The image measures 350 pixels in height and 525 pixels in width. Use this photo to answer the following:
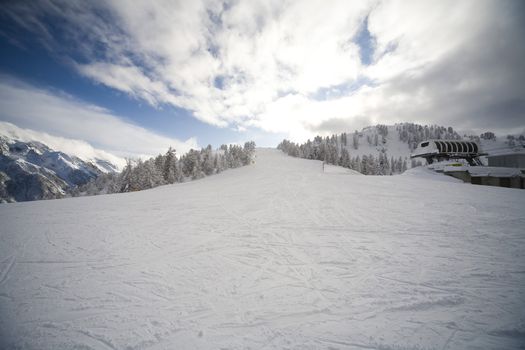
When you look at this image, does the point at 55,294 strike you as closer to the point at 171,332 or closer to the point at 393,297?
the point at 171,332

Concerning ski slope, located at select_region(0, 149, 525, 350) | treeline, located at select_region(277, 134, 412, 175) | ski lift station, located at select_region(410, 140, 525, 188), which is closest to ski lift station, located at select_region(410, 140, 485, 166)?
ski lift station, located at select_region(410, 140, 525, 188)

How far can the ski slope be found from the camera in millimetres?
3730

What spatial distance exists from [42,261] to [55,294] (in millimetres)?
2611

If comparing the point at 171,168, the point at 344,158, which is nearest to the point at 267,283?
the point at 171,168

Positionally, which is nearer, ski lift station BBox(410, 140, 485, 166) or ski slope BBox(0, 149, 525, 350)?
ski slope BBox(0, 149, 525, 350)

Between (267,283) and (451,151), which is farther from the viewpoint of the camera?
(451,151)

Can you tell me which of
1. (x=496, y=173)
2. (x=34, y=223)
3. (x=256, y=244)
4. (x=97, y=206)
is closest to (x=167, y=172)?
(x=97, y=206)

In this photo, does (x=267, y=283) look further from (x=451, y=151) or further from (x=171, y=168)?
(x=451, y=151)

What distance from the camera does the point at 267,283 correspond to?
529cm

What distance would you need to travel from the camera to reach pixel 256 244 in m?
7.73

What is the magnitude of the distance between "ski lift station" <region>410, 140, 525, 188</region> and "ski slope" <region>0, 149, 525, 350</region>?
2434 centimetres

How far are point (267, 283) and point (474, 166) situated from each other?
3996 centimetres

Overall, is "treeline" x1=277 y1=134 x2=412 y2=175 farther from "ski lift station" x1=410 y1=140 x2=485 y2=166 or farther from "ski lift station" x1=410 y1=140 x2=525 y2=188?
"ski lift station" x1=410 y1=140 x2=485 y2=166

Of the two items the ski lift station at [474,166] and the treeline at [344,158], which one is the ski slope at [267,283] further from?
the treeline at [344,158]
